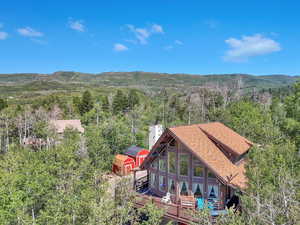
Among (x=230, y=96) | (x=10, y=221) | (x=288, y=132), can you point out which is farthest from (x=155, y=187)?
(x=230, y=96)

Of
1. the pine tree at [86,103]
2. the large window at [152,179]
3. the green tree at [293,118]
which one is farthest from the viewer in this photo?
the pine tree at [86,103]

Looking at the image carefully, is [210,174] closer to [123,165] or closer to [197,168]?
[197,168]

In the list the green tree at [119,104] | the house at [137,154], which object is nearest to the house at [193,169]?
the house at [137,154]

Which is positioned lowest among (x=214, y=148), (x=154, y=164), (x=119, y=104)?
(x=154, y=164)

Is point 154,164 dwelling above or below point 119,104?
below

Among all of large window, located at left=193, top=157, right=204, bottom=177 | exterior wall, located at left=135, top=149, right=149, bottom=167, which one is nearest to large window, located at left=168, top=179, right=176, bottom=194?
large window, located at left=193, top=157, right=204, bottom=177

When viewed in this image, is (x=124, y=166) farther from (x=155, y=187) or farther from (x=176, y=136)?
(x=176, y=136)

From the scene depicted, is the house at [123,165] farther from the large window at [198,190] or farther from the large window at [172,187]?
the large window at [198,190]

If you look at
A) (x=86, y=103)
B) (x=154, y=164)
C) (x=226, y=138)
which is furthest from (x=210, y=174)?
(x=86, y=103)
